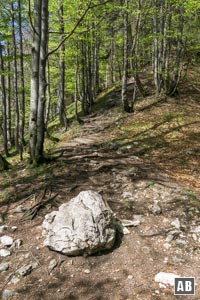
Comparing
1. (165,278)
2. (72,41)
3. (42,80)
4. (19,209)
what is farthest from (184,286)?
(72,41)

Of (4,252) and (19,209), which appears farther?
(19,209)

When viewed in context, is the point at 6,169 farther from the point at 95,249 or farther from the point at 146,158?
the point at 95,249

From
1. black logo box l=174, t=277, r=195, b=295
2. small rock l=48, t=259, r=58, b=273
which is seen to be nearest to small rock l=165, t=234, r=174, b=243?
black logo box l=174, t=277, r=195, b=295

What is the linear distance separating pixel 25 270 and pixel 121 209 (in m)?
2.06

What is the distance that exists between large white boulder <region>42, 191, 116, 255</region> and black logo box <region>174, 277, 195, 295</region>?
3.65 ft

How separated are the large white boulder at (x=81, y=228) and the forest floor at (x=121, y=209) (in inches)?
6.6

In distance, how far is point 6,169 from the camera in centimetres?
841

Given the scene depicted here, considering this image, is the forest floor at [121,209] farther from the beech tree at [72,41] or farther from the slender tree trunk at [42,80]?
the beech tree at [72,41]

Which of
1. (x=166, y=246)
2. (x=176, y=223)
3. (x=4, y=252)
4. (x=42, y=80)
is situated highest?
(x=42, y=80)

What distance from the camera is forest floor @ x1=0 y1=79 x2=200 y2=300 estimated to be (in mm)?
3625

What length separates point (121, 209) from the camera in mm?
5133

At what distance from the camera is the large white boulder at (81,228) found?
13.2 ft

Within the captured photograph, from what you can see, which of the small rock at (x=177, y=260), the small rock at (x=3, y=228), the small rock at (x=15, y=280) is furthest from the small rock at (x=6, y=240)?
the small rock at (x=177, y=260)

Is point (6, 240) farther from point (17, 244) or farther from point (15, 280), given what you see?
point (15, 280)
